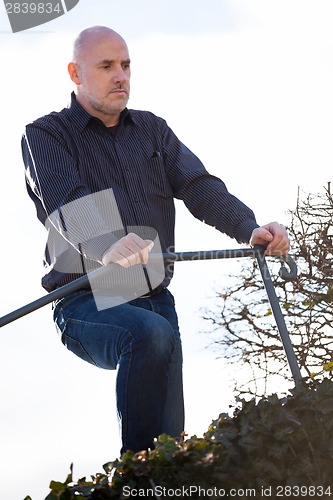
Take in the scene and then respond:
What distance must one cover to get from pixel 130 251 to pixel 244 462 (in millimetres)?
985

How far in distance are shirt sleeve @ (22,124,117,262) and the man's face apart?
254 millimetres

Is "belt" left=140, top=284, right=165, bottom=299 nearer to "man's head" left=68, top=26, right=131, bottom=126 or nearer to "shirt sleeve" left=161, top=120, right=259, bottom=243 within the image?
"shirt sleeve" left=161, top=120, right=259, bottom=243

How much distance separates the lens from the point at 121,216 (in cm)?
421

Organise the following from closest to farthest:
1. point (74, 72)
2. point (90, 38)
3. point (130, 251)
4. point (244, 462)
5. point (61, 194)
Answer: point (244, 462) → point (130, 251) → point (61, 194) → point (90, 38) → point (74, 72)

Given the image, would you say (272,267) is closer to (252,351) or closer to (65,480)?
(252,351)

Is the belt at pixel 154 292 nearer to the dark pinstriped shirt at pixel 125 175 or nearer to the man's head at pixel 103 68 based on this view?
the dark pinstriped shirt at pixel 125 175

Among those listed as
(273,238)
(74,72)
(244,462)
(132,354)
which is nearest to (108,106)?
(74,72)

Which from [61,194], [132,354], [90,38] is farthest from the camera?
[90,38]

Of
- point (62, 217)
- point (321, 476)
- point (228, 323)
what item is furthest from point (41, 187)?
point (228, 323)

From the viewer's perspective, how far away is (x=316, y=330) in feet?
23.7

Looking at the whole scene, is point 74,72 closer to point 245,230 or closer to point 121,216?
point 121,216

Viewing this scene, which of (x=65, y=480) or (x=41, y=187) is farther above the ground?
(x=41, y=187)

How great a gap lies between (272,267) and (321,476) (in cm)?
417

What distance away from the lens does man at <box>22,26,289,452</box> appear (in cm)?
363
